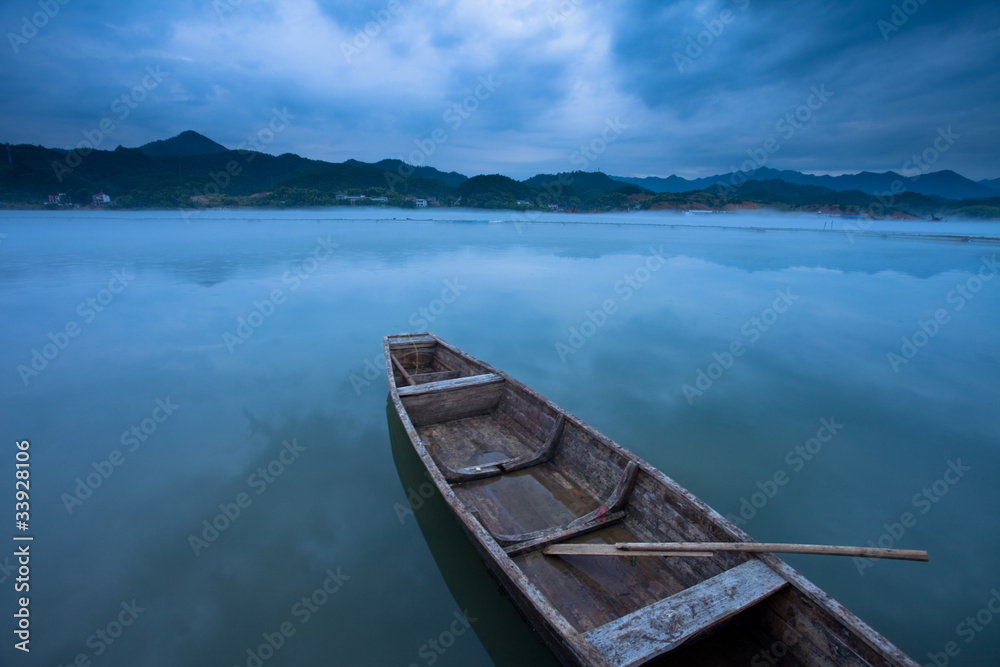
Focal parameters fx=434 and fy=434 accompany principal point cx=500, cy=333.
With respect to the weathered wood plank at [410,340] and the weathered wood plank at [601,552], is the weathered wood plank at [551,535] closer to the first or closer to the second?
the weathered wood plank at [601,552]

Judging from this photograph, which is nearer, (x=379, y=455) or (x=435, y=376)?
(x=379, y=455)

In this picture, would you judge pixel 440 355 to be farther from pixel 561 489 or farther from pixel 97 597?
pixel 97 597

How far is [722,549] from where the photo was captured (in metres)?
2.90

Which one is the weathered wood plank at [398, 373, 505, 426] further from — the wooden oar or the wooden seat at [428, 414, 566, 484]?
the wooden oar

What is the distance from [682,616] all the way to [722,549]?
0.53 metres

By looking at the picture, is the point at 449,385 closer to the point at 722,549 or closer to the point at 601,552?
the point at 601,552

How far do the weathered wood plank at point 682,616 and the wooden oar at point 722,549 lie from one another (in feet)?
0.51

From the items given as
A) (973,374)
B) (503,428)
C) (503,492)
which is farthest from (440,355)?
(973,374)

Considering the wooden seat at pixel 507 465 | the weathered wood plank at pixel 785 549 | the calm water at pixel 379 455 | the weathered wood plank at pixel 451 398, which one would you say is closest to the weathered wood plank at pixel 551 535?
the calm water at pixel 379 455

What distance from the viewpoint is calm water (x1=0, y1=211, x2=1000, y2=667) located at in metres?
3.47

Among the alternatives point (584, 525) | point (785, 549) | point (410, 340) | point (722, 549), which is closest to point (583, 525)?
point (584, 525)

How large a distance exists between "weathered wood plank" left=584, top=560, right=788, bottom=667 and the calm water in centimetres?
101

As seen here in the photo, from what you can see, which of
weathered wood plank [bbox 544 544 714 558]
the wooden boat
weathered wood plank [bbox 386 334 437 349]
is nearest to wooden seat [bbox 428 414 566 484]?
the wooden boat

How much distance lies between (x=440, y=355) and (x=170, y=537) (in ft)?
15.0
